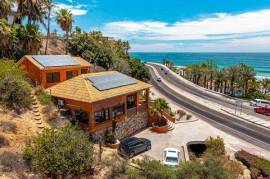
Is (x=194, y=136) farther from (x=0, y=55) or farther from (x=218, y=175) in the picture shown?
(x=0, y=55)

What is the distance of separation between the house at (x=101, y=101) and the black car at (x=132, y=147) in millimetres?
3081

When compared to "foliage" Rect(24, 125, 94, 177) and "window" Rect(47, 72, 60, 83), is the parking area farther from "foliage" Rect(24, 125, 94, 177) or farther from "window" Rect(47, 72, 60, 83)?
"window" Rect(47, 72, 60, 83)

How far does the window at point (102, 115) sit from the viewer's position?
32575 mm

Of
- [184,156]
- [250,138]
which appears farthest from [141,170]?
[250,138]

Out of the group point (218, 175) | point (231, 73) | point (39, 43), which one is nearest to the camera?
point (218, 175)

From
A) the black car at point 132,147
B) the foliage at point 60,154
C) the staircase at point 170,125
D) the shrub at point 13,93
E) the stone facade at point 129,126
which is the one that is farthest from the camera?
the staircase at point 170,125

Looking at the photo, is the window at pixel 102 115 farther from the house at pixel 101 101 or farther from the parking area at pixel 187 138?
the parking area at pixel 187 138

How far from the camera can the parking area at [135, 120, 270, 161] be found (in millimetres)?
35406

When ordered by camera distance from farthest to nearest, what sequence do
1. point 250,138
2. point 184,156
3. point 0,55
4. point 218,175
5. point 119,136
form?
point 0,55 < point 250,138 < point 119,136 < point 184,156 < point 218,175

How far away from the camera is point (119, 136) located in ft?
118

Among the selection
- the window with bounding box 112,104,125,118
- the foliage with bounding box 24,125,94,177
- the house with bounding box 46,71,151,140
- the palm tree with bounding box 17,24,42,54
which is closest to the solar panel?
the house with bounding box 46,71,151,140

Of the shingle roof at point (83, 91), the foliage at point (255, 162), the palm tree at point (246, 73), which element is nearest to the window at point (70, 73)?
the shingle roof at point (83, 91)

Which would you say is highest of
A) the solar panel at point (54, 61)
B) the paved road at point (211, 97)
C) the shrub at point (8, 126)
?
the solar panel at point (54, 61)

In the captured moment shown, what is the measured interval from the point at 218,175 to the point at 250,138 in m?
24.2
